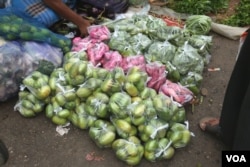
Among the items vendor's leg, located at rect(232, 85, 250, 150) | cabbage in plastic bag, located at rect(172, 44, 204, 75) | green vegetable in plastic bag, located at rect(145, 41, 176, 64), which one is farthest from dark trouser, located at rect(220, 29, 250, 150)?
green vegetable in plastic bag, located at rect(145, 41, 176, 64)

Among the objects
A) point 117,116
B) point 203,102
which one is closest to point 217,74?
point 203,102

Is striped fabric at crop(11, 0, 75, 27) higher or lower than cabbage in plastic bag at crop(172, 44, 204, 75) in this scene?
higher

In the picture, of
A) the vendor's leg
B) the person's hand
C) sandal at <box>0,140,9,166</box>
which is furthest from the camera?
the person's hand

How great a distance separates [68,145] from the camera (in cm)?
320

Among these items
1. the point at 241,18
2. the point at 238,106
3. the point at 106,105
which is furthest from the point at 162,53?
the point at 241,18

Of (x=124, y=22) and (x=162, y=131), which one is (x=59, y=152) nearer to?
(x=162, y=131)

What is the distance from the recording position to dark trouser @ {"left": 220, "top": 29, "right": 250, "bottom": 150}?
2.40 meters

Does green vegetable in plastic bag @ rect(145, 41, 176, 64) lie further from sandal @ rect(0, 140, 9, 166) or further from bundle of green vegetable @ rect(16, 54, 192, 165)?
sandal @ rect(0, 140, 9, 166)

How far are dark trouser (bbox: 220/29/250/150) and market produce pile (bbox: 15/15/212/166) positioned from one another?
1.23 ft

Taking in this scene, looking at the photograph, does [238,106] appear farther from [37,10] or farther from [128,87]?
[37,10]

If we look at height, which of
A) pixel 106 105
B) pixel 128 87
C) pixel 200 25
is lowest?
pixel 106 105

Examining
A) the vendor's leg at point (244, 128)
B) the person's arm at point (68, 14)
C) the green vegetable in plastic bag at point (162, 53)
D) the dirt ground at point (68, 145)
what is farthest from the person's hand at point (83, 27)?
the vendor's leg at point (244, 128)

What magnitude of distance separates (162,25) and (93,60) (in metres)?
0.94

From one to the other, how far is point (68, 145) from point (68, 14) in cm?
155
